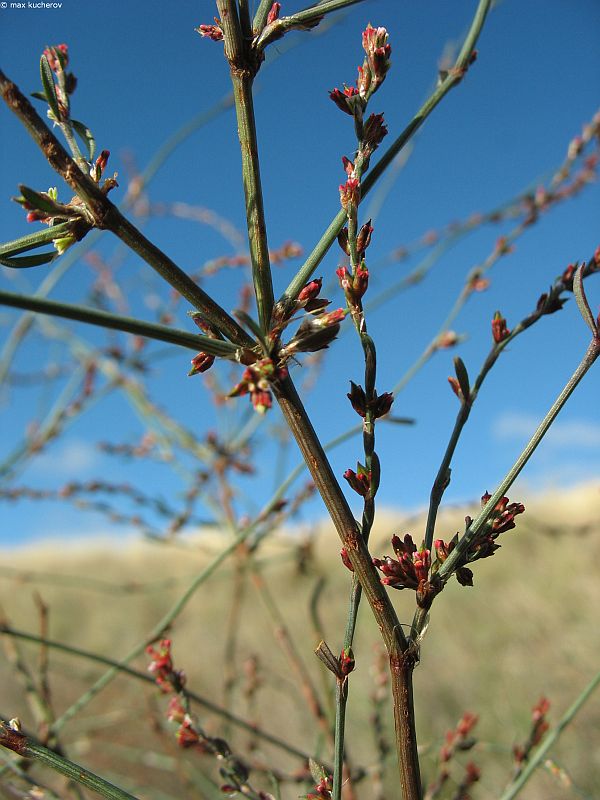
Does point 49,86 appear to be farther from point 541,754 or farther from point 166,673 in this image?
point 541,754

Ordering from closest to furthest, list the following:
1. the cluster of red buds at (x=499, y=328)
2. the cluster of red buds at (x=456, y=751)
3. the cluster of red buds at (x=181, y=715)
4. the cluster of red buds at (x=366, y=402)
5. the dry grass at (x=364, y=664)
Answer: the cluster of red buds at (x=366, y=402), the cluster of red buds at (x=499, y=328), the cluster of red buds at (x=181, y=715), the cluster of red buds at (x=456, y=751), the dry grass at (x=364, y=664)

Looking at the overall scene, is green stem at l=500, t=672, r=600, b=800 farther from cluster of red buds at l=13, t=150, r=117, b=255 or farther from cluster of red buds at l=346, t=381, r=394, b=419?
cluster of red buds at l=13, t=150, r=117, b=255

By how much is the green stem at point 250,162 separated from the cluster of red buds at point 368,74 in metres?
0.10

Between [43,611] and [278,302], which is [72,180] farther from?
[43,611]

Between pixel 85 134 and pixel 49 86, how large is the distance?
0.05 metres

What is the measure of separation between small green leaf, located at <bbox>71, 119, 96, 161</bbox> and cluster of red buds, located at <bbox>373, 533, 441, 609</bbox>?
0.49 metres

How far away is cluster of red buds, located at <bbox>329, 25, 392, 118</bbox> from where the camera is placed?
0.73 metres

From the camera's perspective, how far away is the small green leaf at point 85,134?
2.26ft

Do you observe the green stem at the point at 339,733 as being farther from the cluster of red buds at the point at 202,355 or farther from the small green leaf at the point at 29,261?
the small green leaf at the point at 29,261

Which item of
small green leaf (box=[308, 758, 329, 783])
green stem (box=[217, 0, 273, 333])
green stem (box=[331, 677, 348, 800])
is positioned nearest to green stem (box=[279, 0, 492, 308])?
green stem (box=[217, 0, 273, 333])

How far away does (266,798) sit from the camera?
2.87ft

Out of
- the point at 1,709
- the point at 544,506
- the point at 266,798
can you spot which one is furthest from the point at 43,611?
the point at 544,506

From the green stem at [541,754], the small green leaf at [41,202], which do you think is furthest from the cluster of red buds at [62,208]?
the green stem at [541,754]

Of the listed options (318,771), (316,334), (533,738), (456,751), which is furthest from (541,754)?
(316,334)
